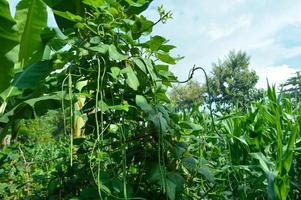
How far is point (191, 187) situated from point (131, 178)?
246mm

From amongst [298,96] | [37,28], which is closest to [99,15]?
[298,96]

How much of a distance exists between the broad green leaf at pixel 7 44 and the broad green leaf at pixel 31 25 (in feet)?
0.67

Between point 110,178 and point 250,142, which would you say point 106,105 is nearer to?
point 110,178

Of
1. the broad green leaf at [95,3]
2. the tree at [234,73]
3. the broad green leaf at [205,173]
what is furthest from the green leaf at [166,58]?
the tree at [234,73]

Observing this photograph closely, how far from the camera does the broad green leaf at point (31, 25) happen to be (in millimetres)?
2994

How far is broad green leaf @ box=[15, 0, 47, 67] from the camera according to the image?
2994mm

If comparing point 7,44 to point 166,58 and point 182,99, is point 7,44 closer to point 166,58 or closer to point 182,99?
point 182,99

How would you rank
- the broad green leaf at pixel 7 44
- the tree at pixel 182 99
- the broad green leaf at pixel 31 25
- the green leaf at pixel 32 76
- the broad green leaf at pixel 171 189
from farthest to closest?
1. the broad green leaf at pixel 31 25
2. the broad green leaf at pixel 7 44
3. the green leaf at pixel 32 76
4. the tree at pixel 182 99
5. the broad green leaf at pixel 171 189

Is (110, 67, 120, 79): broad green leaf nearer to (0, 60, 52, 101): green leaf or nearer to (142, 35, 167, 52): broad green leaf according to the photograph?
(142, 35, 167, 52): broad green leaf

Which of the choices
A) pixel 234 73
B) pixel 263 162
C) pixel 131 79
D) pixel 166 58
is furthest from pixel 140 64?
pixel 234 73

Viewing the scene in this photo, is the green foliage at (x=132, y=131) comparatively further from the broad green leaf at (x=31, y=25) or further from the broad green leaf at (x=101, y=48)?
the broad green leaf at (x=31, y=25)

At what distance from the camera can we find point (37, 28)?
9.95 ft

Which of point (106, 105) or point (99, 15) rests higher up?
point (99, 15)

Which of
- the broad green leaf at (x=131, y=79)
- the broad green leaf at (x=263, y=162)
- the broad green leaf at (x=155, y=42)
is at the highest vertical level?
the broad green leaf at (x=155, y=42)
